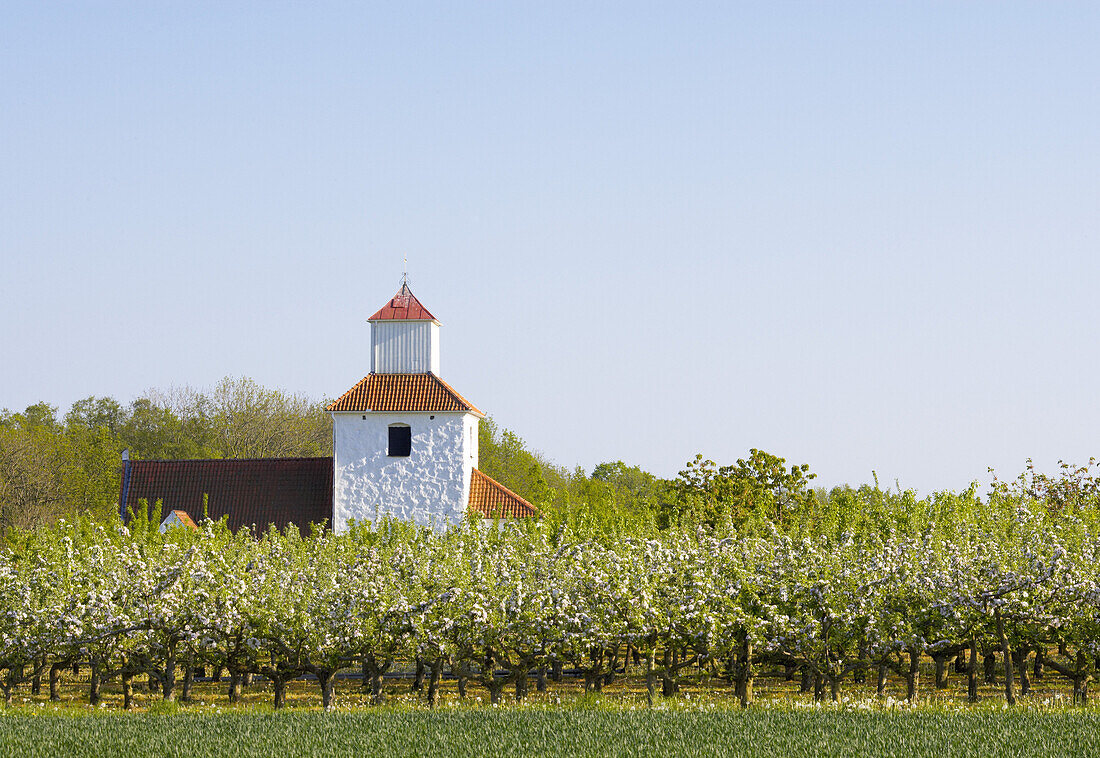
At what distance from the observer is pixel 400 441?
36.5 meters

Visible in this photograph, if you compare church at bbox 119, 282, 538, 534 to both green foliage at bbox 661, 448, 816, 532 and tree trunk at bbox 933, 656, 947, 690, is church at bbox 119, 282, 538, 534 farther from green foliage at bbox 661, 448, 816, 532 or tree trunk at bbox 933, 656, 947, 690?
tree trunk at bbox 933, 656, 947, 690

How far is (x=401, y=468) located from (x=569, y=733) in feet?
81.6

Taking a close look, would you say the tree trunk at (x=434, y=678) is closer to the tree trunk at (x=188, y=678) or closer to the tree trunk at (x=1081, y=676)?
the tree trunk at (x=188, y=678)

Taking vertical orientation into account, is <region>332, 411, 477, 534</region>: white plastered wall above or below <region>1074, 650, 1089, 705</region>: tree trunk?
above

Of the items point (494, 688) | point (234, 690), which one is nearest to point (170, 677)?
point (234, 690)

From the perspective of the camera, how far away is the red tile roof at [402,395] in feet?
119

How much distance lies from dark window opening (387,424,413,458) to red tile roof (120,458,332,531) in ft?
8.65

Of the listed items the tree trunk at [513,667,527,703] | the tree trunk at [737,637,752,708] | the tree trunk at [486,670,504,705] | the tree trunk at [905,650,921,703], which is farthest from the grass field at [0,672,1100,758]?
the tree trunk at [513,667,527,703]

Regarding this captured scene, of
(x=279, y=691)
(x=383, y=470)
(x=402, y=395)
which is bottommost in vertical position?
(x=279, y=691)

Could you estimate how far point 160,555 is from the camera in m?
19.6

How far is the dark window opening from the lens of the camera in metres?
36.4

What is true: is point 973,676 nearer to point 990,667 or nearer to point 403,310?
point 990,667

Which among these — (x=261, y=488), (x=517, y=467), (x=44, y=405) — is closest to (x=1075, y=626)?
(x=261, y=488)

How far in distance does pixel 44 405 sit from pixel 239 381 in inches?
713
